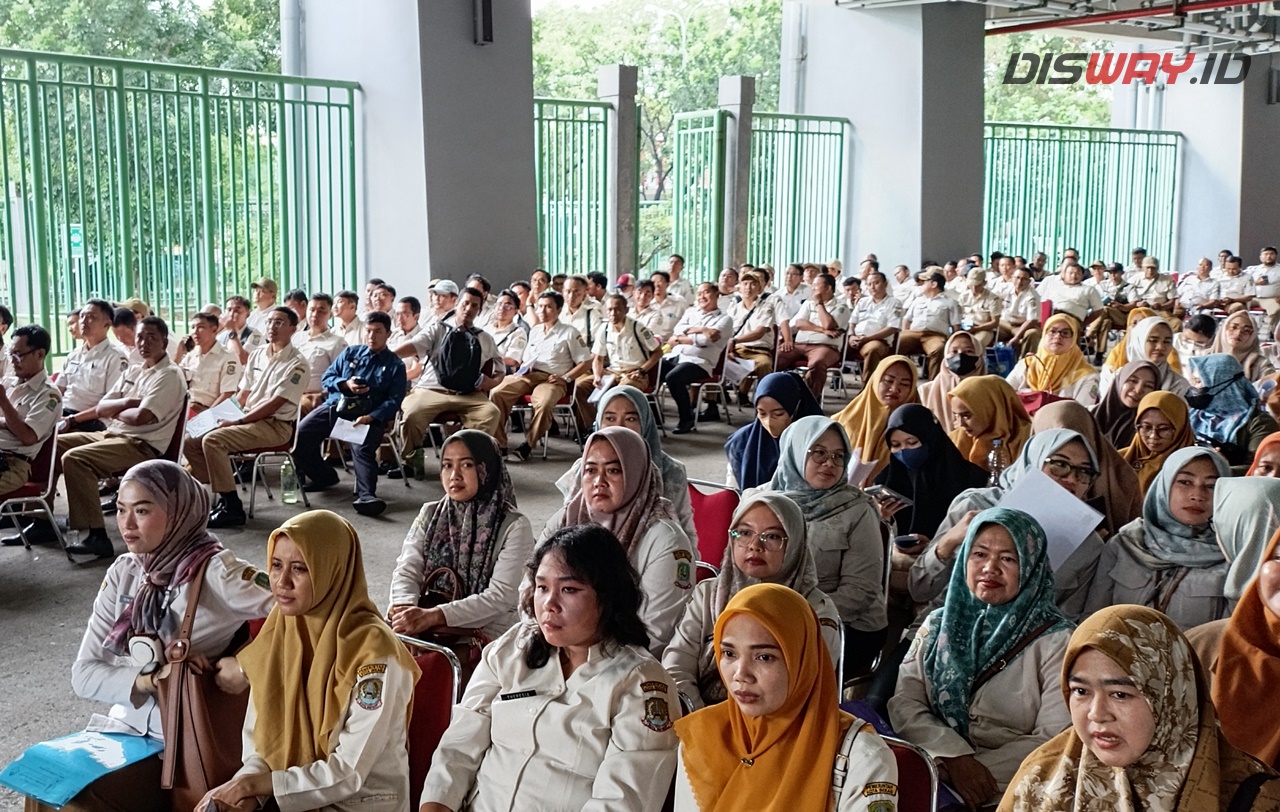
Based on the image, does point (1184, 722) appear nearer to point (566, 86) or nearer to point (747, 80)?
point (747, 80)

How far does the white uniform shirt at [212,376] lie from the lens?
7312mm

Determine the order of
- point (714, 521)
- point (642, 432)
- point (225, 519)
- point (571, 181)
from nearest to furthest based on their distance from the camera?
point (714, 521) → point (642, 432) → point (225, 519) → point (571, 181)

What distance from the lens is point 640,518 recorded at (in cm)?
331

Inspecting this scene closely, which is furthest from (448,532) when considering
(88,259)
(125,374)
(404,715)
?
(88,259)

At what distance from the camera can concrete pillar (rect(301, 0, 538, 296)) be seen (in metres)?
10.2

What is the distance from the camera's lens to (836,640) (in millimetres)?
2758

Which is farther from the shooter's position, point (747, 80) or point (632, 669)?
point (747, 80)

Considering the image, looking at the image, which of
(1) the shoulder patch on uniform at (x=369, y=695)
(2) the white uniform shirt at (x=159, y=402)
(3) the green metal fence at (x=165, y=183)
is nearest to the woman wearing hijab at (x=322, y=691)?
(1) the shoulder patch on uniform at (x=369, y=695)

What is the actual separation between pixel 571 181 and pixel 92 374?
6.12m

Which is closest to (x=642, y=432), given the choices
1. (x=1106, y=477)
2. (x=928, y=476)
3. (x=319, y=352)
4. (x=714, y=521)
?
(x=714, y=521)

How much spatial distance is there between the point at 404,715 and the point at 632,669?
0.50 meters

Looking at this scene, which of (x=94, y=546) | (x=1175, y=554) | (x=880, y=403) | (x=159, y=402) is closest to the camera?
(x=1175, y=554)

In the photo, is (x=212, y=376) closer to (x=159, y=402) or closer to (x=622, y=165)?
(x=159, y=402)

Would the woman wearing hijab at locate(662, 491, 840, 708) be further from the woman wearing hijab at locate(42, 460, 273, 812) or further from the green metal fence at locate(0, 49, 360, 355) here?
the green metal fence at locate(0, 49, 360, 355)
